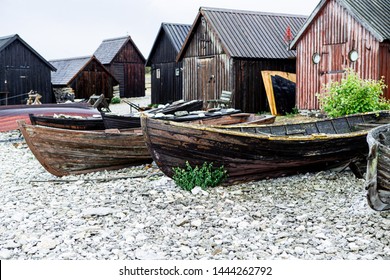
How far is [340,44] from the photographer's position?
18109mm

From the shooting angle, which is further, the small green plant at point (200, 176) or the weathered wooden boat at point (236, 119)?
the weathered wooden boat at point (236, 119)

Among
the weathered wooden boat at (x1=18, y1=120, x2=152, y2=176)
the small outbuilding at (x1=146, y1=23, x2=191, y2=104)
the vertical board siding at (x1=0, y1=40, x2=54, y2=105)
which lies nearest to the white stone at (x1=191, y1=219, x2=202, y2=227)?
the weathered wooden boat at (x1=18, y1=120, x2=152, y2=176)

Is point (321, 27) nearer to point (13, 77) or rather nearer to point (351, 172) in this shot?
point (351, 172)

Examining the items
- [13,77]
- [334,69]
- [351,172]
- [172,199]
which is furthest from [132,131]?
[13,77]

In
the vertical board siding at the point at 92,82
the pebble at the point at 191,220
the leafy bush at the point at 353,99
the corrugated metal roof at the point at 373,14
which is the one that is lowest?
the pebble at the point at 191,220

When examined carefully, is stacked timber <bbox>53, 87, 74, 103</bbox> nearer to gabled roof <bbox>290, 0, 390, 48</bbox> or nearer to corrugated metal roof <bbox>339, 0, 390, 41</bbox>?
gabled roof <bbox>290, 0, 390, 48</bbox>

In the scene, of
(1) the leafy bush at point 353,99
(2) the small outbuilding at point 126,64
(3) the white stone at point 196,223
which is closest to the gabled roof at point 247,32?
(1) the leafy bush at point 353,99

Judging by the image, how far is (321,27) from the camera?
1884 centimetres

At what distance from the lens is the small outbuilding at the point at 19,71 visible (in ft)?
95.4

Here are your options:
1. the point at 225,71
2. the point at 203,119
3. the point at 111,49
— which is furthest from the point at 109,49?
the point at 203,119

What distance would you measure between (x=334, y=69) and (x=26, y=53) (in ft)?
61.7

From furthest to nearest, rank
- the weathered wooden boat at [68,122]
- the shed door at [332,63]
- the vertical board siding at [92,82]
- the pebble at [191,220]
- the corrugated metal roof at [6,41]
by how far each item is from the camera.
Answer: the vertical board siding at [92,82]
the corrugated metal roof at [6,41]
the shed door at [332,63]
the weathered wooden boat at [68,122]
the pebble at [191,220]

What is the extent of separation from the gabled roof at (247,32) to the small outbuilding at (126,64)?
66.1 ft

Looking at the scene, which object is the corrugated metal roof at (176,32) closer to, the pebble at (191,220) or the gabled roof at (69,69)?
the gabled roof at (69,69)
